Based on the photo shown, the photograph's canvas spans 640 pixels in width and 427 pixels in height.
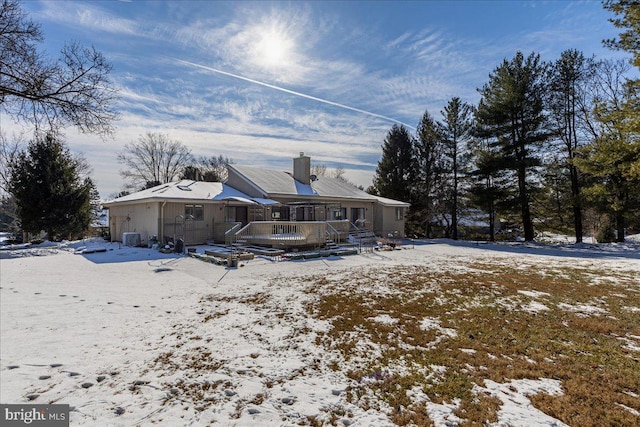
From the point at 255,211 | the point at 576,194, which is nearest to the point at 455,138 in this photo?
the point at 576,194

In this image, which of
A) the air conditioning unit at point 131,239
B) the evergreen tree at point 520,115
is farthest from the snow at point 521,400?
the evergreen tree at point 520,115

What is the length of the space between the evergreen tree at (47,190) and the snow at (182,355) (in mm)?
15946

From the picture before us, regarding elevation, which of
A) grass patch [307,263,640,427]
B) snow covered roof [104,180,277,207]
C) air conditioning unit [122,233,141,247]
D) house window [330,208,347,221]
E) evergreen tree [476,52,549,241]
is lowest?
grass patch [307,263,640,427]

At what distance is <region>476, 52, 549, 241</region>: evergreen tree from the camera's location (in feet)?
69.6

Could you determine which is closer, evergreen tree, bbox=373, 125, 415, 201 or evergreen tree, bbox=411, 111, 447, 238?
evergreen tree, bbox=411, 111, 447, 238

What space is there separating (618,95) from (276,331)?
26091mm

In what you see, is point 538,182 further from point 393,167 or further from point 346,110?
point 346,110

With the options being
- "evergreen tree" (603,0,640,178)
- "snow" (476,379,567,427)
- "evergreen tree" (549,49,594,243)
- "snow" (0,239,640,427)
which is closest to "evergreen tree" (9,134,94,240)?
"snow" (0,239,640,427)

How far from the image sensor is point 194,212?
1728cm

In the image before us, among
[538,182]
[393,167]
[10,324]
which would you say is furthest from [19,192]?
[538,182]

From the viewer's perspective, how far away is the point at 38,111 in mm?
6855

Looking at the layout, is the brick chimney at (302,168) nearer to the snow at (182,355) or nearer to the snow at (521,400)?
the snow at (182,355)

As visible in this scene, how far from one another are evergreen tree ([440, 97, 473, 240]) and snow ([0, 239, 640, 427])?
2088 cm

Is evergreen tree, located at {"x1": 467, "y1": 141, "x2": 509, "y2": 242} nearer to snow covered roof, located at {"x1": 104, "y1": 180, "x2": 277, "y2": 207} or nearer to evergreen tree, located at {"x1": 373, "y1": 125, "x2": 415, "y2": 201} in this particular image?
evergreen tree, located at {"x1": 373, "y1": 125, "x2": 415, "y2": 201}
